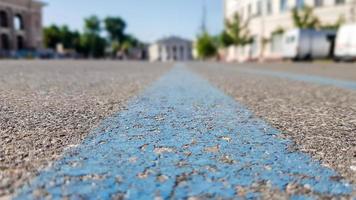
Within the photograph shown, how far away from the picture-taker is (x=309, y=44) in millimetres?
25703

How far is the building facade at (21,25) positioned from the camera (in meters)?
52.3

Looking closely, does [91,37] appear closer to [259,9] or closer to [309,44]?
[259,9]

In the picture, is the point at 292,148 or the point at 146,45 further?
the point at 146,45

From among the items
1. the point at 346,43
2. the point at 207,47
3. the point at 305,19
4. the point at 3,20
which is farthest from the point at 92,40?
the point at 346,43

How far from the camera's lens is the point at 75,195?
3.55 ft

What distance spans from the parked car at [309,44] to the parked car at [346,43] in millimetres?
4653

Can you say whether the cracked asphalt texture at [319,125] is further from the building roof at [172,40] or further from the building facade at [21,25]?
the building roof at [172,40]

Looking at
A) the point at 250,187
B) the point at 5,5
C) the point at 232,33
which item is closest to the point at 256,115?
the point at 250,187

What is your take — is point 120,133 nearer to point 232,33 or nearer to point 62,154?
point 62,154

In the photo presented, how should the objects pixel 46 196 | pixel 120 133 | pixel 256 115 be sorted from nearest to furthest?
pixel 46 196 < pixel 120 133 < pixel 256 115

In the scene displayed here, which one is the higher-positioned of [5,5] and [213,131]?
[5,5]

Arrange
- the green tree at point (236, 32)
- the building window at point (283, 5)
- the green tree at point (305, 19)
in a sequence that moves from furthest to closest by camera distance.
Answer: the green tree at point (236, 32)
the building window at point (283, 5)
the green tree at point (305, 19)

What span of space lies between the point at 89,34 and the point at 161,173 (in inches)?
3710

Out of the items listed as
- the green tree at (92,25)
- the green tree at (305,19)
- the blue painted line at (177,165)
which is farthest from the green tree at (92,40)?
the blue painted line at (177,165)
